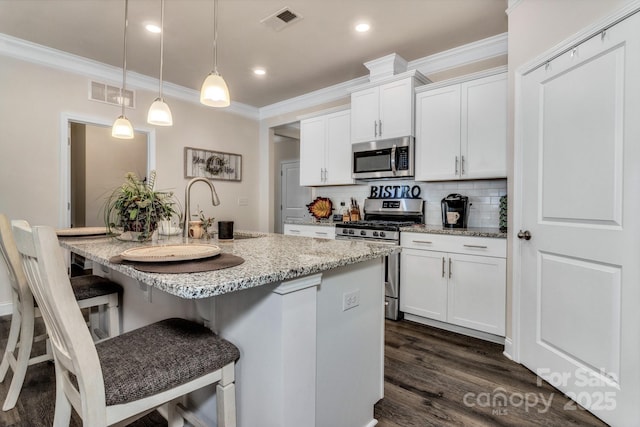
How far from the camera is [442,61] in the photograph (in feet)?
11.3

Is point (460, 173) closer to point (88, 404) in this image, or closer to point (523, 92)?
point (523, 92)

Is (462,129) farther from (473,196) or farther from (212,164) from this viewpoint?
(212,164)

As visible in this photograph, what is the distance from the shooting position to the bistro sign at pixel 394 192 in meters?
Answer: 3.70

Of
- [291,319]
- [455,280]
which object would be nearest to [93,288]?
[291,319]

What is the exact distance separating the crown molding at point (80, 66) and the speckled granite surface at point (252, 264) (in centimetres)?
263

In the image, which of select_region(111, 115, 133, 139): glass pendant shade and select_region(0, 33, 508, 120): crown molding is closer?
select_region(111, 115, 133, 139): glass pendant shade

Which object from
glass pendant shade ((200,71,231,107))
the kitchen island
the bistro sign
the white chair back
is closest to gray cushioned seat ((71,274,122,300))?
the kitchen island

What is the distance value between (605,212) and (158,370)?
214 cm

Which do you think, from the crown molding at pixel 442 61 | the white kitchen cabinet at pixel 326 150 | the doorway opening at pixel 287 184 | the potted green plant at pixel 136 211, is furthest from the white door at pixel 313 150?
the potted green plant at pixel 136 211

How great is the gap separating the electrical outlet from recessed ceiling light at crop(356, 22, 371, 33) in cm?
240

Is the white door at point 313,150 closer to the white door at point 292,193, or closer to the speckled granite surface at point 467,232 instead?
the speckled granite surface at point 467,232

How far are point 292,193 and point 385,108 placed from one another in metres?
3.52

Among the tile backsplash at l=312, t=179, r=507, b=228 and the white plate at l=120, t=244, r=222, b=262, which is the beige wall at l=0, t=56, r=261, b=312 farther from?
the tile backsplash at l=312, t=179, r=507, b=228

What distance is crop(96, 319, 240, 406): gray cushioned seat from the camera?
95 centimetres
